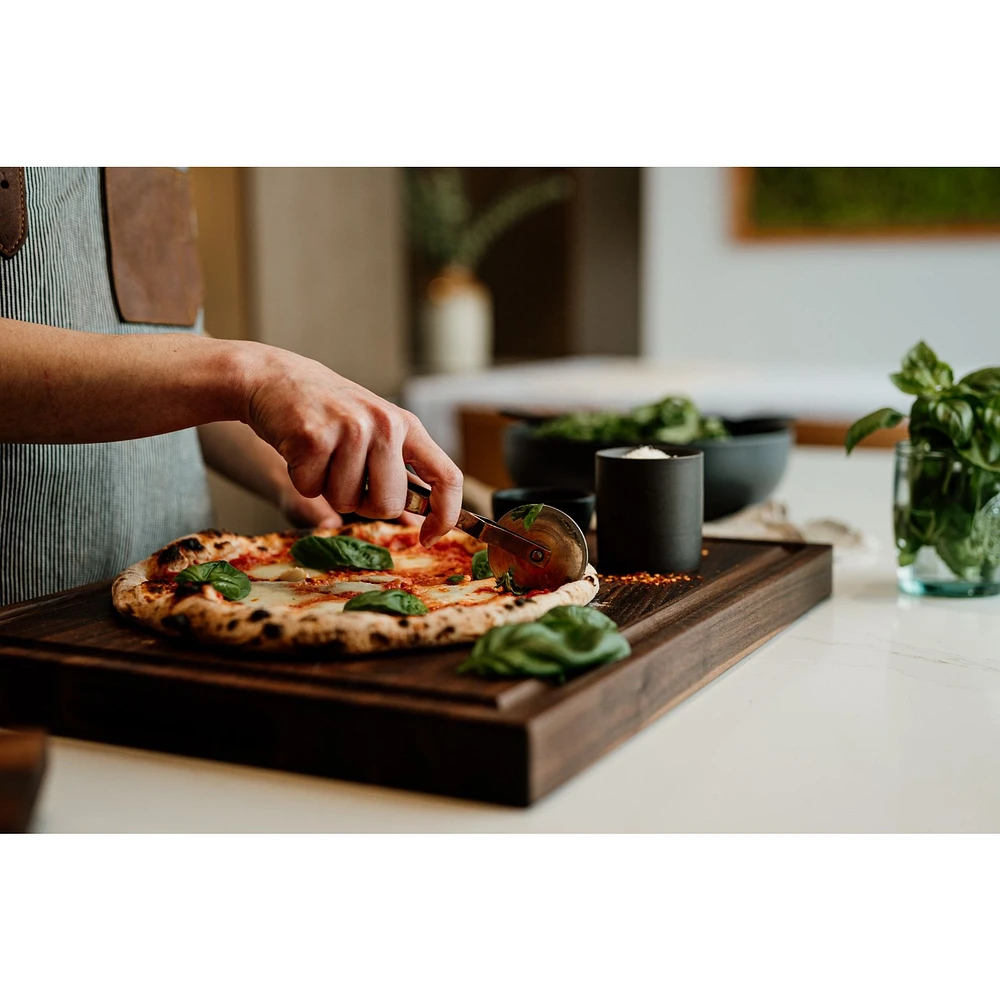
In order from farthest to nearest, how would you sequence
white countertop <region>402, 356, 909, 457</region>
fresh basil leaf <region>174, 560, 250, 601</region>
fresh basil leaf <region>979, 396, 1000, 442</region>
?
white countertop <region>402, 356, 909, 457</region>
fresh basil leaf <region>979, 396, 1000, 442</region>
fresh basil leaf <region>174, 560, 250, 601</region>

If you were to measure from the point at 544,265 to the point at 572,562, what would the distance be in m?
4.02

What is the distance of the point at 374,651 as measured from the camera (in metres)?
0.90

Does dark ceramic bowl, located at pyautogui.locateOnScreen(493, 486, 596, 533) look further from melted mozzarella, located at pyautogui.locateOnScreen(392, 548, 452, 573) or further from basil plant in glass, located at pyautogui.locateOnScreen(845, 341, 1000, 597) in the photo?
basil plant in glass, located at pyautogui.locateOnScreen(845, 341, 1000, 597)

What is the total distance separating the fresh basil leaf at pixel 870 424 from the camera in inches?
51.8

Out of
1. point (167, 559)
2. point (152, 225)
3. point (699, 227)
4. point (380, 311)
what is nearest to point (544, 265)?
point (699, 227)

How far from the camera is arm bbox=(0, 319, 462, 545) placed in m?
0.98

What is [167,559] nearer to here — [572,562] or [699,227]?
[572,562]

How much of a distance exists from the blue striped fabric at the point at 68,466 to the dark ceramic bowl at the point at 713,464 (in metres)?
0.50

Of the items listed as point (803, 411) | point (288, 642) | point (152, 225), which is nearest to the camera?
point (288, 642)

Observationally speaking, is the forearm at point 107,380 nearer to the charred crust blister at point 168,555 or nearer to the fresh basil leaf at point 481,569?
the charred crust blister at point 168,555

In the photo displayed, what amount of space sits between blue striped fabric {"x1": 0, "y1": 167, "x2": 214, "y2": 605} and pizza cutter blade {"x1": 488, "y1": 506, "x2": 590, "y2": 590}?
594 millimetres

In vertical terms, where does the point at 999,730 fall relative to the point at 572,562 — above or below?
below

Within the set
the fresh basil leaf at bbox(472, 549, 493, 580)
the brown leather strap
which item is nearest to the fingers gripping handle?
the fresh basil leaf at bbox(472, 549, 493, 580)

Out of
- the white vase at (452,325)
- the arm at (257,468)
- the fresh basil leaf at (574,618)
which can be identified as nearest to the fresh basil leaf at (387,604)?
the fresh basil leaf at (574,618)
